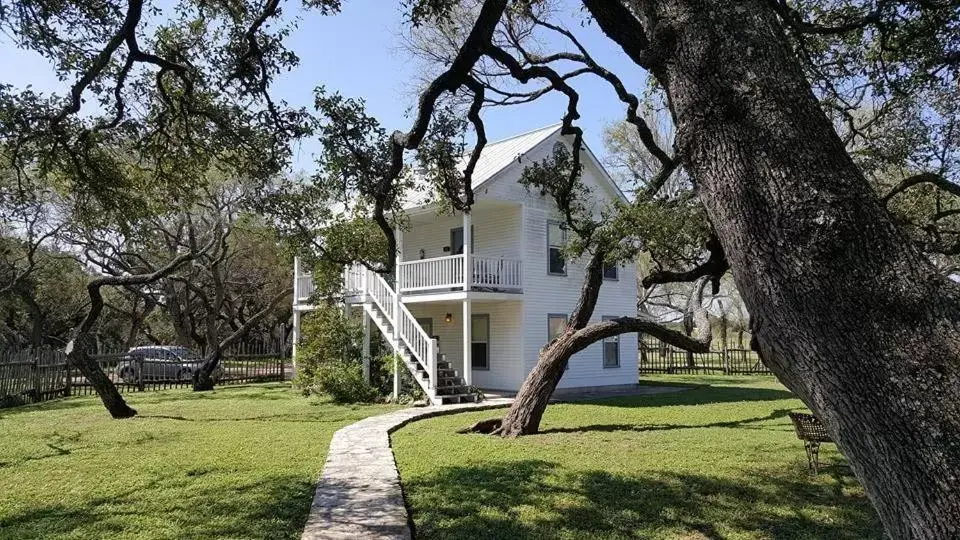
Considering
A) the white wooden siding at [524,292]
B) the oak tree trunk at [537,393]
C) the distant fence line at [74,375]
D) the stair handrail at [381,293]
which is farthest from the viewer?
the white wooden siding at [524,292]

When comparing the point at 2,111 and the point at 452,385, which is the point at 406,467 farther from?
the point at 452,385

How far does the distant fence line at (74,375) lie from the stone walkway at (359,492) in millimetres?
10472

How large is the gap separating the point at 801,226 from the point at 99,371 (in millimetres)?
14803

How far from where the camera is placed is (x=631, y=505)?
6.75 meters

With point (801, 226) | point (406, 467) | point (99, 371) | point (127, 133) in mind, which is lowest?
point (406, 467)

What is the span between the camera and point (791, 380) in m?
2.38

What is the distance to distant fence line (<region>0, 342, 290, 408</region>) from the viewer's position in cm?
1673

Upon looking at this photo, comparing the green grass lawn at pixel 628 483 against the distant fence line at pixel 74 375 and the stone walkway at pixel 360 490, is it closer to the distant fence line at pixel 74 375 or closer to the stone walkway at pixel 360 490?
the stone walkway at pixel 360 490

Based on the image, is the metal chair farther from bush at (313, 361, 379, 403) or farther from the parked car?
the parked car

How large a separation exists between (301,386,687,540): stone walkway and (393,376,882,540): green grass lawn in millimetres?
234

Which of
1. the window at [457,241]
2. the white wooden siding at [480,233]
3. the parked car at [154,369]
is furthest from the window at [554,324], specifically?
the parked car at [154,369]

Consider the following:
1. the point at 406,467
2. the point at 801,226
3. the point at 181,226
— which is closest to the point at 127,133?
the point at 406,467

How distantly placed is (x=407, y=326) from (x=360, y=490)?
10604mm

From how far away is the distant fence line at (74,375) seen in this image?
16734 millimetres
